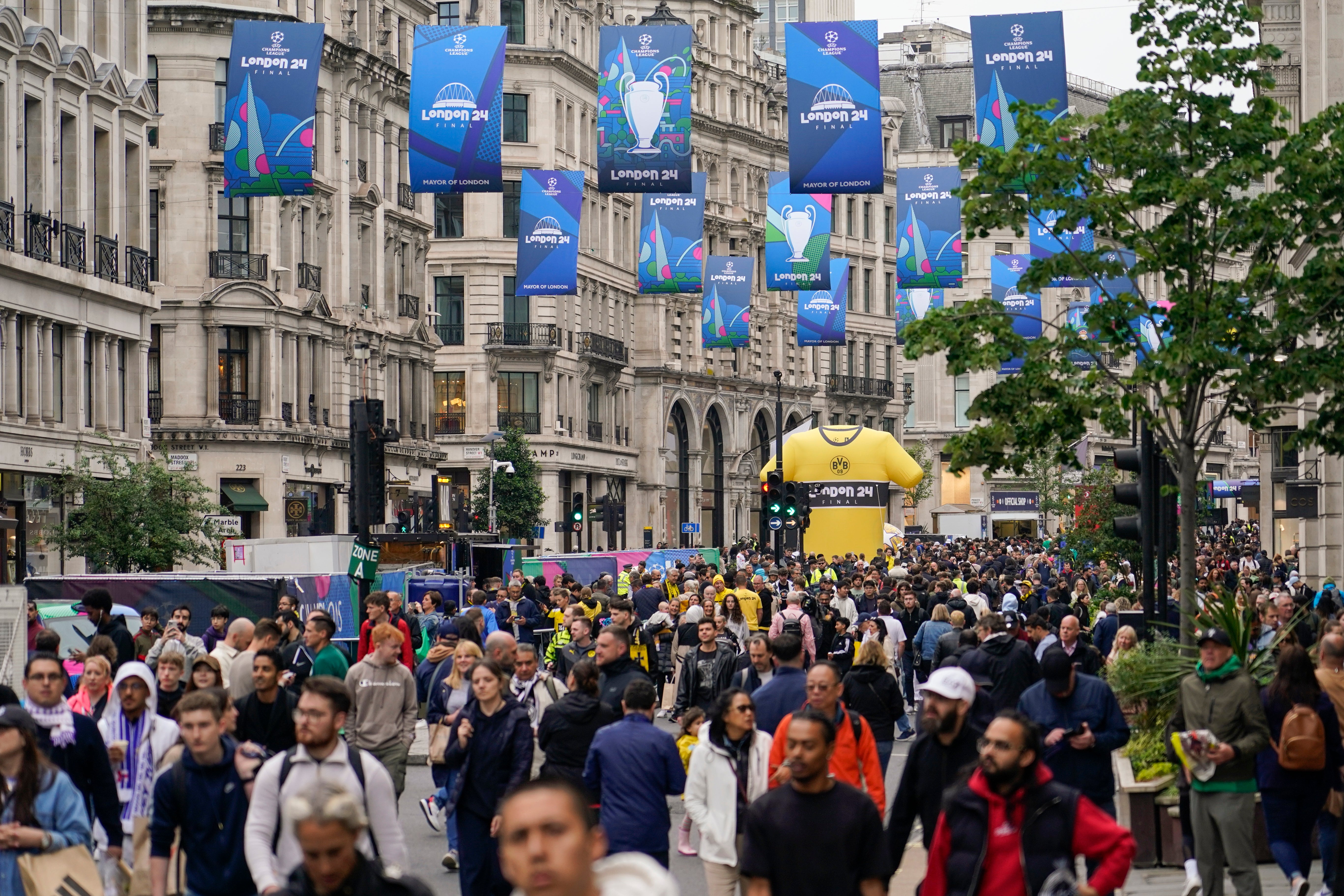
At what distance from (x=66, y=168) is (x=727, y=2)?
56162 mm

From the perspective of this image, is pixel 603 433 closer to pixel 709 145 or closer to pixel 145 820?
pixel 709 145

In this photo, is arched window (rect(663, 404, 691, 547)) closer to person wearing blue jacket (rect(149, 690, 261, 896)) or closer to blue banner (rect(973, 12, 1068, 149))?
blue banner (rect(973, 12, 1068, 149))

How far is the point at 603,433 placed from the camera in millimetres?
80375

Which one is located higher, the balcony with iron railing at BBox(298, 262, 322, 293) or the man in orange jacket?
the balcony with iron railing at BBox(298, 262, 322, 293)

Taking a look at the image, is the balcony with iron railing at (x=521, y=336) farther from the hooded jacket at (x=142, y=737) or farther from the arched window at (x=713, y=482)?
the hooded jacket at (x=142, y=737)

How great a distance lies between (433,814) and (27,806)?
742cm

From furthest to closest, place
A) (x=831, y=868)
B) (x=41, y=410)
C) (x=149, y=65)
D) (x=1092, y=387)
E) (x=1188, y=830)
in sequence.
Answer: (x=149, y=65)
(x=41, y=410)
(x=1092, y=387)
(x=1188, y=830)
(x=831, y=868)

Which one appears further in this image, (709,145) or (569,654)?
(709,145)

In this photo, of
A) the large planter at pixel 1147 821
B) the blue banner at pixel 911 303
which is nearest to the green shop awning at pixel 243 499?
the blue banner at pixel 911 303

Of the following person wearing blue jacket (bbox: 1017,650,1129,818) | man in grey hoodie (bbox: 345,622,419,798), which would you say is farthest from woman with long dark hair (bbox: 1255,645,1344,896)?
man in grey hoodie (bbox: 345,622,419,798)

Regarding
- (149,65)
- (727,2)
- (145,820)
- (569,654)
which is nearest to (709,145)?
(727,2)

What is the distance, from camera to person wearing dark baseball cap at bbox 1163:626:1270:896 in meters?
11.0

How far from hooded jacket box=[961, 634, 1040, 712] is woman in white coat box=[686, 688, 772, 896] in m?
4.74

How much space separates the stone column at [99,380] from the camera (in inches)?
1545
